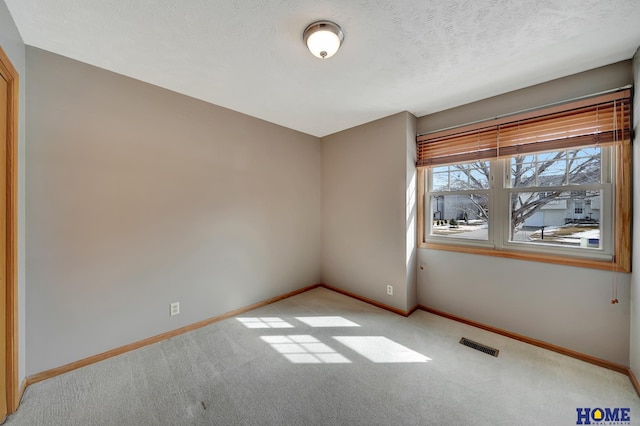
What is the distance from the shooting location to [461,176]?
2832 mm

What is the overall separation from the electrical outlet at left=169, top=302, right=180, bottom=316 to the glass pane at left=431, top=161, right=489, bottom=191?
3237 mm

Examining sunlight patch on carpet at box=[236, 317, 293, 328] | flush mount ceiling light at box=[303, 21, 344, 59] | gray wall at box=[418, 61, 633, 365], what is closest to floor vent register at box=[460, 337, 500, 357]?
gray wall at box=[418, 61, 633, 365]

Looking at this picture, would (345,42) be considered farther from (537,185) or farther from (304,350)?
(304,350)

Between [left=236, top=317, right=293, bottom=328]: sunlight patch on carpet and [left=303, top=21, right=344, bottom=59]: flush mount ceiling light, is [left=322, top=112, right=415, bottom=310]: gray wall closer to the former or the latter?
[left=236, top=317, right=293, bottom=328]: sunlight patch on carpet

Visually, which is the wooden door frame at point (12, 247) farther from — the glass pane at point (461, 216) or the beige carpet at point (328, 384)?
the glass pane at point (461, 216)

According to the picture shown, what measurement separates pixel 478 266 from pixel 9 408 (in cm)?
390

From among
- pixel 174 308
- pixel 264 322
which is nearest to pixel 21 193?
pixel 174 308

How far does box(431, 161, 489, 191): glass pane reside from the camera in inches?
106

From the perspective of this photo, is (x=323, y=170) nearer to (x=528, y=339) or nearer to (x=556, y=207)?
(x=556, y=207)

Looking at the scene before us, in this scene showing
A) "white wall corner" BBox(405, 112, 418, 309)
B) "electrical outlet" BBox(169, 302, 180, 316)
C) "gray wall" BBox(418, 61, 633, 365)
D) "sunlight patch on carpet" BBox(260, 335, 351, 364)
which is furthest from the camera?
"white wall corner" BBox(405, 112, 418, 309)

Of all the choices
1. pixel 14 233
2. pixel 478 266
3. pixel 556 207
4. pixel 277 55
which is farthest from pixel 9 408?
pixel 556 207

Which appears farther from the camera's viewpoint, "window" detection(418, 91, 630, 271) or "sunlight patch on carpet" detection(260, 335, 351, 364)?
"sunlight patch on carpet" detection(260, 335, 351, 364)

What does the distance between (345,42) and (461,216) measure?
2.28 m

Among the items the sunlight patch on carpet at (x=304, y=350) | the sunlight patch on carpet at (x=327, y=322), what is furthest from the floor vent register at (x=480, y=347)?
the sunlight patch on carpet at (x=304, y=350)
